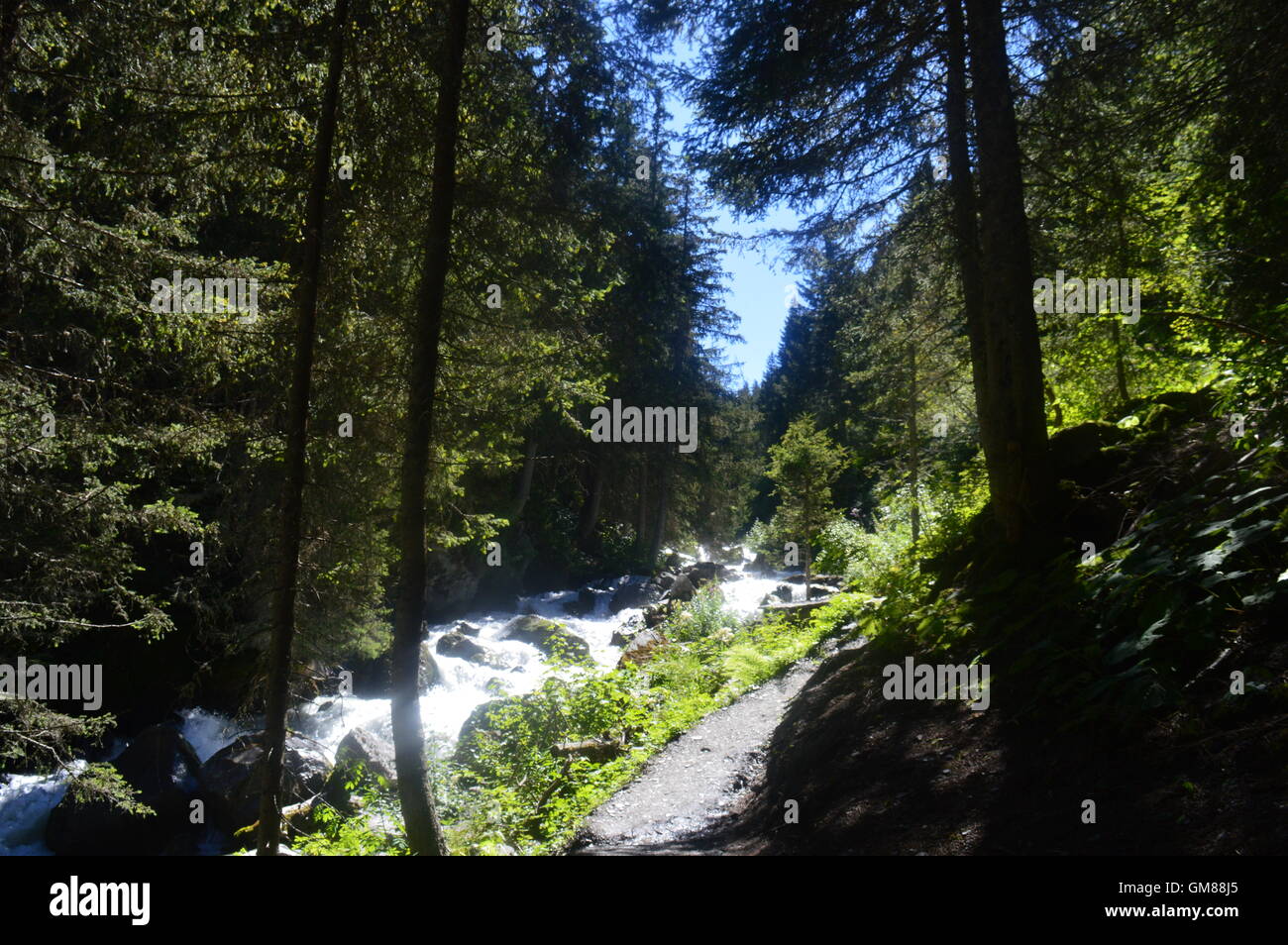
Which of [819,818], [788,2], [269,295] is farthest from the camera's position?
[788,2]

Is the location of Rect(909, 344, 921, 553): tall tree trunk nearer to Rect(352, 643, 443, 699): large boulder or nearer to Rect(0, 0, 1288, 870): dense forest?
Rect(0, 0, 1288, 870): dense forest

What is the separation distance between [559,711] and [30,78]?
958 centimetres

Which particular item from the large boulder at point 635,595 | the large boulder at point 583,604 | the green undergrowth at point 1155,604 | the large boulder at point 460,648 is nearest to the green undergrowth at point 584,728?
the green undergrowth at point 1155,604

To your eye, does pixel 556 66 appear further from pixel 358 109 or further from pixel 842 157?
pixel 842 157

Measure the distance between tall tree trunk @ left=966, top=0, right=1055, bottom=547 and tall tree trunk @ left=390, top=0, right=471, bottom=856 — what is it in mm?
4916

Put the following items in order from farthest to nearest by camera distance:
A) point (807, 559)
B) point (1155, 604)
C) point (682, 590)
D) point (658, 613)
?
point (682, 590)
point (807, 559)
point (658, 613)
point (1155, 604)

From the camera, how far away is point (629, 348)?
1027 cm

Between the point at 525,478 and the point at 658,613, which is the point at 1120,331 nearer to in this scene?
the point at 658,613

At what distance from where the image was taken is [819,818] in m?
5.31

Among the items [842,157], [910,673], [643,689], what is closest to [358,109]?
[842,157]

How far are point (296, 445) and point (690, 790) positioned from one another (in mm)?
5451

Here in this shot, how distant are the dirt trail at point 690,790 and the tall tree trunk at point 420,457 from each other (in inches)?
65.1

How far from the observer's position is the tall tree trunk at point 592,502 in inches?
1350

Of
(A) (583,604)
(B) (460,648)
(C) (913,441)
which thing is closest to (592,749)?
(B) (460,648)
